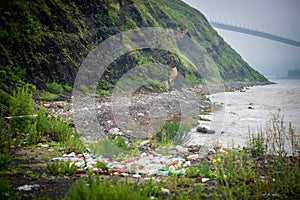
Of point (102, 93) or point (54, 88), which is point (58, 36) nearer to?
point (102, 93)

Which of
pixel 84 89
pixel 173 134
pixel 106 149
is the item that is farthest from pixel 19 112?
pixel 84 89

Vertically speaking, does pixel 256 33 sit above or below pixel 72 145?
above

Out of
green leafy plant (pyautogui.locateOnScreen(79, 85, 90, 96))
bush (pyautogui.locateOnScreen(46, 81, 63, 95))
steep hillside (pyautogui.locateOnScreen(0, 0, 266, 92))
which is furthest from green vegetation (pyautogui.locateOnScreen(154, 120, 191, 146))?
green leafy plant (pyautogui.locateOnScreen(79, 85, 90, 96))

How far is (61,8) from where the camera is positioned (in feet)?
56.3

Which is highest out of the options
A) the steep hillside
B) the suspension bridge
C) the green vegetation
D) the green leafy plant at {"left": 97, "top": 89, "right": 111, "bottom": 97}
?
the suspension bridge

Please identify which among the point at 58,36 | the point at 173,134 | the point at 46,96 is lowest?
the point at 173,134

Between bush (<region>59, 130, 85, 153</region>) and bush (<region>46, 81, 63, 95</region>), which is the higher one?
bush (<region>46, 81, 63, 95</region>)

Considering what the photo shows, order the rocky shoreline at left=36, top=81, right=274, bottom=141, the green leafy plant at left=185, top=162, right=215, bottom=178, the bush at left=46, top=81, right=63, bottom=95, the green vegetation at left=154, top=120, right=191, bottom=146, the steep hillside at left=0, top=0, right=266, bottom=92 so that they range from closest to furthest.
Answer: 1. the green leafy plant at left=185, top=162, right=215, bottom=178
2. the green vegetation at left=154, top=120, right=191, bottom=146
3. the rocky shoreline at left=36, top=81, right=274, bottom=141
4. the steep hillside at left=0, top=0, right=266, bottom=92
5. the bush at left=46, top=81, right=63, bottom=95

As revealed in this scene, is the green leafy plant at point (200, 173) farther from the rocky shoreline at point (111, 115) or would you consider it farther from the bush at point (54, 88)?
the bush at point (54, 88)

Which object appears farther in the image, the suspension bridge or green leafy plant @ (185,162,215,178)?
the suspension bridge

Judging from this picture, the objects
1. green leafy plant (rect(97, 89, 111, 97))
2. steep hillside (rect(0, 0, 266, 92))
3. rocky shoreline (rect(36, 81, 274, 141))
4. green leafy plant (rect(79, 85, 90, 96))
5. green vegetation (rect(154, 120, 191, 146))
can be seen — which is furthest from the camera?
green leafy plant (rect(97, 89, 111, 97))

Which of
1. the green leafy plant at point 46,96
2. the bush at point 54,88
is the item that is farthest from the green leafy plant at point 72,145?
the bush at point 54,88

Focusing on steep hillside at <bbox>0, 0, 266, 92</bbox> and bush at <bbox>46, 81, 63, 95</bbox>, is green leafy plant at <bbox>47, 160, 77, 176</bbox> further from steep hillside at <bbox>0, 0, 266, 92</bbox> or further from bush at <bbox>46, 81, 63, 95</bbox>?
bush at <bbox>46, 81, 63, 95</bbox>

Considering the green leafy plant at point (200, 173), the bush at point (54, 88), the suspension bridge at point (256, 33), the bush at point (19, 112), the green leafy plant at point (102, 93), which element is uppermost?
the suspension bridge at point (256, 33)
